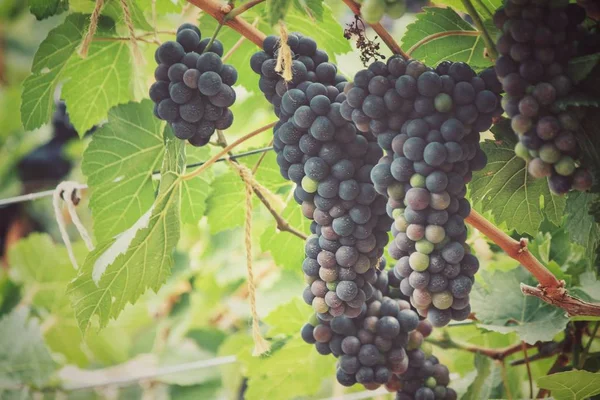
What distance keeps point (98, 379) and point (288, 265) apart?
4.16 ft

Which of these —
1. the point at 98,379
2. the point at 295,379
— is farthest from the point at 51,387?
the point at 295,379

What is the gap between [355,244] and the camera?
730mm

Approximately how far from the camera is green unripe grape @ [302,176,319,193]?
72 centimetres

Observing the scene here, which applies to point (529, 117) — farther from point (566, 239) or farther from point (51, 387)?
point (51, 387)

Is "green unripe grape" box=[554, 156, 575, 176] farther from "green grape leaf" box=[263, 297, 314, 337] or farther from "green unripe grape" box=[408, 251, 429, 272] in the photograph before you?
"green grape leaf" box=[263, 297, 314, 337]

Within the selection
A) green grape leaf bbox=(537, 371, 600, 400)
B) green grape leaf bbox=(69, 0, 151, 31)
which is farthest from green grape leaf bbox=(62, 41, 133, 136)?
green grape leaf bbox=(537, 371, 600, 400)

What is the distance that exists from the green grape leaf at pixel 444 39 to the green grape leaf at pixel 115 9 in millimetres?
468

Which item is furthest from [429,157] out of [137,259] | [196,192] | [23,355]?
[23,355]

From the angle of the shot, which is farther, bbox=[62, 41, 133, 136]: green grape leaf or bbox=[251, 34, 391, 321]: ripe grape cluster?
bbox=[62, 41, 133, 136]: green grape leaf

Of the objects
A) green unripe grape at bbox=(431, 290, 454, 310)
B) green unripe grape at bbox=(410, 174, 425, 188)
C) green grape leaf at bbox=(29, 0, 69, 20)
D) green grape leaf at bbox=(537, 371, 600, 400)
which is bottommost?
green grape leaf at bbox=(537, 371, 600, 400)

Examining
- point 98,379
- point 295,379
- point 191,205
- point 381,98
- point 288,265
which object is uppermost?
point 381,98

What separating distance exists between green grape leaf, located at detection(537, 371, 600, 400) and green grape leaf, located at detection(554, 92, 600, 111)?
0.41 meters

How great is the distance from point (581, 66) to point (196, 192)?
710 mm

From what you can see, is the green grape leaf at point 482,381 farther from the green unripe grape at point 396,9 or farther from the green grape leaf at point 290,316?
the green unripe grape at point 396,9
